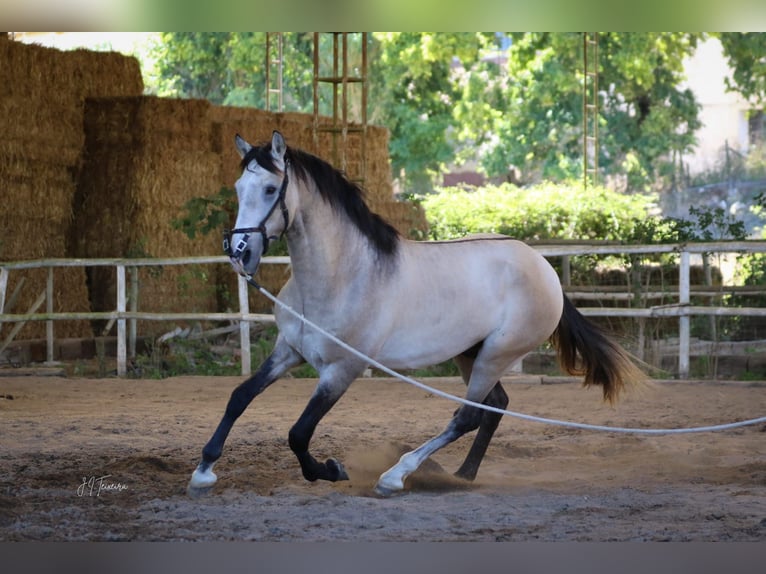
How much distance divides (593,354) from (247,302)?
14.8ft

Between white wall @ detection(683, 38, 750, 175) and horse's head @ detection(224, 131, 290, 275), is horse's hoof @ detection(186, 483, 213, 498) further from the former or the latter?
Result: white wall @ detection(683, 38, 750, 175)

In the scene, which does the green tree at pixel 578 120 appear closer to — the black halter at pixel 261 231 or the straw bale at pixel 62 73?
the straw bale at pixel 62 73

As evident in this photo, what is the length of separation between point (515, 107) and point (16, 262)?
1623 cm

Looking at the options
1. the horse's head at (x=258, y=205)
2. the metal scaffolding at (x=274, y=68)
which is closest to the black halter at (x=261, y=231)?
the horse's head at (x=258, y=205)

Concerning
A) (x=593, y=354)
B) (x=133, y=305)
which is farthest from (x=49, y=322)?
(x=593, y=354)

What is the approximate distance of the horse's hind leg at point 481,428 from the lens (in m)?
5.89

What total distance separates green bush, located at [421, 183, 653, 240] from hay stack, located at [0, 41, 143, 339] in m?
5.87

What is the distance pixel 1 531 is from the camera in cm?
466

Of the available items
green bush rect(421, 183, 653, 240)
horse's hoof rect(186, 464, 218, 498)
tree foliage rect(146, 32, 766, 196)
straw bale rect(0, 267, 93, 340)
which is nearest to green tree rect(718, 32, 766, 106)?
tree foliage rect(146, 32, 766, 196)

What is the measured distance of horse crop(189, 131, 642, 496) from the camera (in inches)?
201

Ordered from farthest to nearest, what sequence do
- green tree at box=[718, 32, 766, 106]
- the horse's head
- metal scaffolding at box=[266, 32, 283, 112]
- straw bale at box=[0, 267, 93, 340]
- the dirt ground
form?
green tree at box=[718, 32, 766, 106], metal scaffolding at box=[266, 32, 283, 112], straw bale at box=[0, 267, 93, 340], the horse's head, the dirt ground
